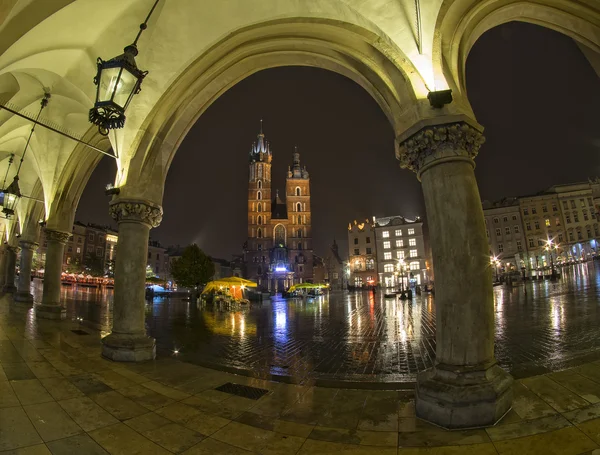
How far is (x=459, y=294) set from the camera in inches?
136

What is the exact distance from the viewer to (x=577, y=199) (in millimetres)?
56531

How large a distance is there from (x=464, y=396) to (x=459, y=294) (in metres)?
1.09

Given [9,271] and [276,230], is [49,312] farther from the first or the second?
[276,230]

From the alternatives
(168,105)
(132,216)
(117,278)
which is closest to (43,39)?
(168,105)

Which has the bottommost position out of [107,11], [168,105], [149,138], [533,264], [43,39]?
[533,264]

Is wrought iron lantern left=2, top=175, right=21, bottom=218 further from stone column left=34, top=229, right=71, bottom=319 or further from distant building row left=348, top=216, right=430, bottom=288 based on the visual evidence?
distant building row left=348, top=216, right=430, bottom=288

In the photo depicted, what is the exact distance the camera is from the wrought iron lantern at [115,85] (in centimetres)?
429

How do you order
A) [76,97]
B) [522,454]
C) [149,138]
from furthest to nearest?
1. [76,97]
2. [149,138]
3. [522,454]

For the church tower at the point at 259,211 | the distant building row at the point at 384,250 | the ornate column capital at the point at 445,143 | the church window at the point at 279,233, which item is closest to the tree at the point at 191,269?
the distant building row at the point at 384,250

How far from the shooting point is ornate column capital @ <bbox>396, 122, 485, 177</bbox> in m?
3.85

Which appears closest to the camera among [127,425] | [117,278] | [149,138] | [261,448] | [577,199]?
[261,448]

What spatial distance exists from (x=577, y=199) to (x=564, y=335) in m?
70.3

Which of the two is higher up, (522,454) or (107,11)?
(107,11)

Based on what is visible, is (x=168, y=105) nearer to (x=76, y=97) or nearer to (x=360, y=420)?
(x=76, y=97)
